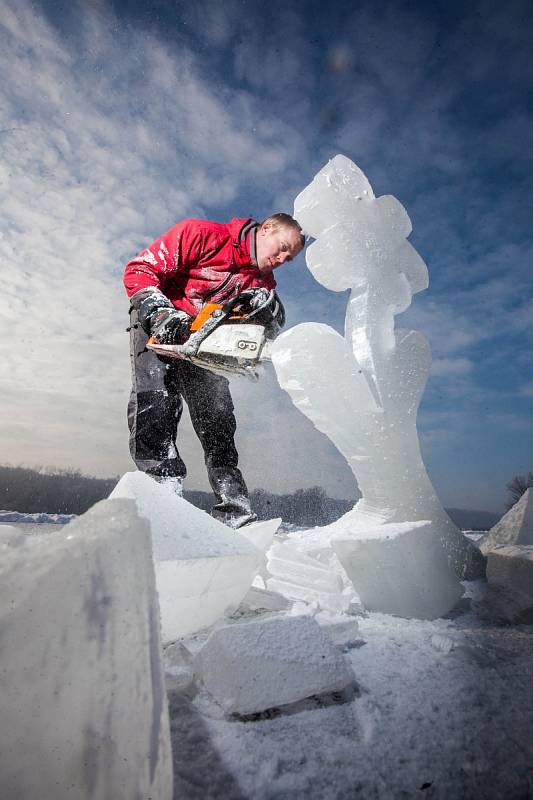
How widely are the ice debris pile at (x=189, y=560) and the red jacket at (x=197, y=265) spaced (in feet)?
7.05

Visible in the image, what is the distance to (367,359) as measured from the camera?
235cm

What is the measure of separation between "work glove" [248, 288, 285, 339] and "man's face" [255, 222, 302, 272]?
322 mm

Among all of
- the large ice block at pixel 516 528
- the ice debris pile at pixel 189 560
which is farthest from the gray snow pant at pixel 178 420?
the large ice block at pixel 516 528

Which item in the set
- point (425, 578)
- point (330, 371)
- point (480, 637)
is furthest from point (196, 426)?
point (480, 637)

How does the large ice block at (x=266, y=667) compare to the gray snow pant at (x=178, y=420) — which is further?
the gray snow pant at (x=178, y=420)

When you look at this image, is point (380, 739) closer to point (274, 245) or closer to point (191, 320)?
point (191, 320)

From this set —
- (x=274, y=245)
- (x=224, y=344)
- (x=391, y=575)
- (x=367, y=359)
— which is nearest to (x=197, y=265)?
(x=274, y=245)

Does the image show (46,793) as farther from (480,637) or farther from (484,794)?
(480,637)

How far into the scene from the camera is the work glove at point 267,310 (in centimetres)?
295

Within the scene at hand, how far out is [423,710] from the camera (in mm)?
835

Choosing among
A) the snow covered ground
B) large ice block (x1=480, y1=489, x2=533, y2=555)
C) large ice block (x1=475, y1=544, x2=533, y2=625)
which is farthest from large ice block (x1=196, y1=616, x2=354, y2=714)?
large ice block (x1=480, y1=489, x2=533, y2=555)

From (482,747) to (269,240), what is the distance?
316 cm

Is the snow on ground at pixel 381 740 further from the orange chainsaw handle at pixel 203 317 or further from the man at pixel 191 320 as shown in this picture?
the orange chainsaw handle at pixel 203 317

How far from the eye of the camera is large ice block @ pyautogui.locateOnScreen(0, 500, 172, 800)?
19.4 inches
